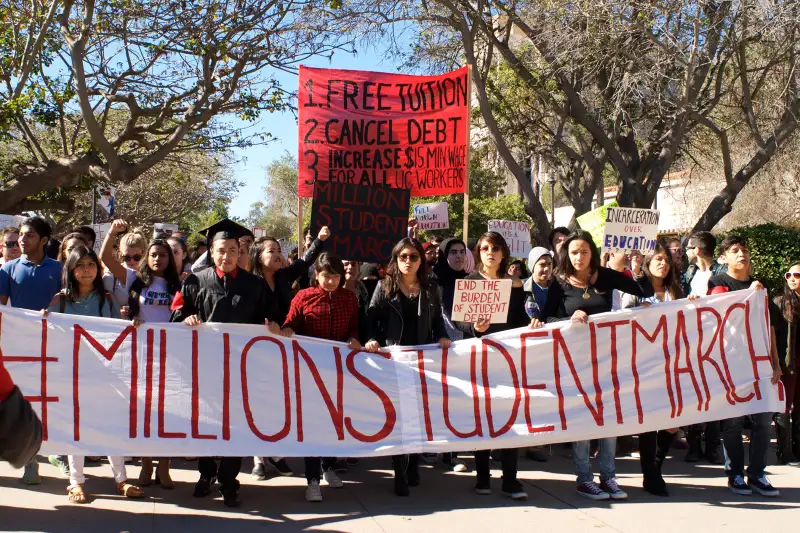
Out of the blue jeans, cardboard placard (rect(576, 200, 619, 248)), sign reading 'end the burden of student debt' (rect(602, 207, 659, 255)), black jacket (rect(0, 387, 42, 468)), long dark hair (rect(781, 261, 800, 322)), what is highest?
cardboard placard (rect(576, 200, 619, 248))

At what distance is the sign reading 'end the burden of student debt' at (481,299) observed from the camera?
5.50 meters

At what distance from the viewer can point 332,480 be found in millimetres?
5727

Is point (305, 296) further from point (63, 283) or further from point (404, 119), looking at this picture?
point (404, 119)

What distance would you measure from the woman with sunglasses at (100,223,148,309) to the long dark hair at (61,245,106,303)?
21 centimetres

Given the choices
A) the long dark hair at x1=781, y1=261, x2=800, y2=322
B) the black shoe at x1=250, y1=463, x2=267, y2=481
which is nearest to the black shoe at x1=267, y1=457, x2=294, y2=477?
the black shoe at x1=250, y1=463, x2=267, y2=481

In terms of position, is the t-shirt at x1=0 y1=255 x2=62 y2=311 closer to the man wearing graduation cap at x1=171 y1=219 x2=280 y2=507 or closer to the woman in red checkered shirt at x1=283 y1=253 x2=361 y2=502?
the man wearing graduation cap at x1=171 y1=219 x2=280 y2=507

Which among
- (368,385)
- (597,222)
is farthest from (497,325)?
(597,222)

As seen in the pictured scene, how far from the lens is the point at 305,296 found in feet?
18.2

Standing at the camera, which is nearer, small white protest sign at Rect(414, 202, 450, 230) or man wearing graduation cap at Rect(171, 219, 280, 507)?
man wearing graduation cap at Rect(171, 219, 280, 507)

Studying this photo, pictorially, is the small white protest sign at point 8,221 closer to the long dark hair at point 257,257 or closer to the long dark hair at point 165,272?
the long dark hair at point 257,257

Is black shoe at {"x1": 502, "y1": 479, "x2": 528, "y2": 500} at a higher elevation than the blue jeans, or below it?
below

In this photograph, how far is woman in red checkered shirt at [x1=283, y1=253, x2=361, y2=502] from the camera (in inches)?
214

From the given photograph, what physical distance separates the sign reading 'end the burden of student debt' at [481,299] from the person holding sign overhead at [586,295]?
1.09ft

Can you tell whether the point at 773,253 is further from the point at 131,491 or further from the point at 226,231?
the point at 131,491
